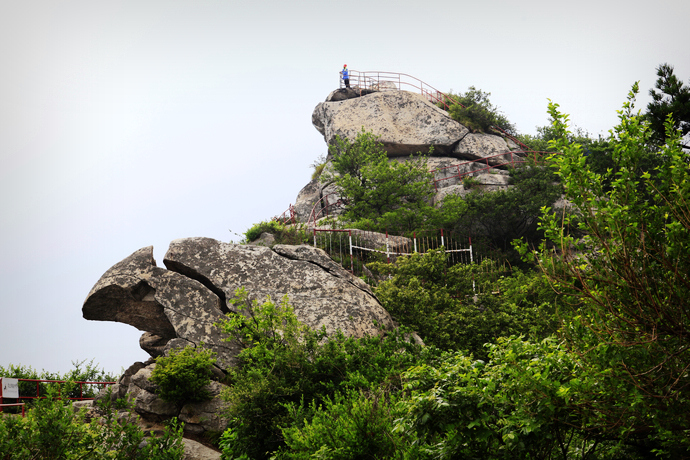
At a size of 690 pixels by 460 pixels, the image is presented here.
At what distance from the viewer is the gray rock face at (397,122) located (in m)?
34.0

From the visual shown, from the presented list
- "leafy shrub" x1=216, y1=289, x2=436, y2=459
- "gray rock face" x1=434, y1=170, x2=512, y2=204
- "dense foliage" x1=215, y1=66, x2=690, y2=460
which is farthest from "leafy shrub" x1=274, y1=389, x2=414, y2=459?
"gray rock face" x1=434, y1=170, x2=512, y2=204

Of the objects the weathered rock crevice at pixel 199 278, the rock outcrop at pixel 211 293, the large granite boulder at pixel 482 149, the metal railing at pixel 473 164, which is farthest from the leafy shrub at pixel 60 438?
the large granite boulder at pixel 482 149

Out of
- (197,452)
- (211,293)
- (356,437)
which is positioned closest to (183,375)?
(197,452)

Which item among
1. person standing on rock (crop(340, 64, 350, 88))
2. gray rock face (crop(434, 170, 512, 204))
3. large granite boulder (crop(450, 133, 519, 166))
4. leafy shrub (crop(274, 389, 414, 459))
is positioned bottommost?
leafy shrub (crop(274, 389, 414, 459))

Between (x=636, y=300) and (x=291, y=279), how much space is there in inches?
404

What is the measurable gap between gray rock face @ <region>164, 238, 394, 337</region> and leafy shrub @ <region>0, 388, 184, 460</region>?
234 inches

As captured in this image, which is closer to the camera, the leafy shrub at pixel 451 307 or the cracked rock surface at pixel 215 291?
the cracked rock surface at pixel 215 291

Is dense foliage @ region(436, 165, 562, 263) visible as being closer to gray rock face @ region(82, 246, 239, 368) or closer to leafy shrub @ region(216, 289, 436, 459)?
gray rock face @ region(82, 246, 239, 368)

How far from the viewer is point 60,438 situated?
6270 millimetres

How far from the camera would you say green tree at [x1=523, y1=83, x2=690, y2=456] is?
423 cm

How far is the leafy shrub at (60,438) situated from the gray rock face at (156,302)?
5230mm

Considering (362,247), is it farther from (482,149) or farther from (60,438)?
(482,149)

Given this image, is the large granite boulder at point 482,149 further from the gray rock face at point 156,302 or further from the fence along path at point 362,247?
the gray rock face at point 156,302

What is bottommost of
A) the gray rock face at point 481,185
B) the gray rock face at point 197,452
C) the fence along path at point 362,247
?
the gray rock face at point 197,452
